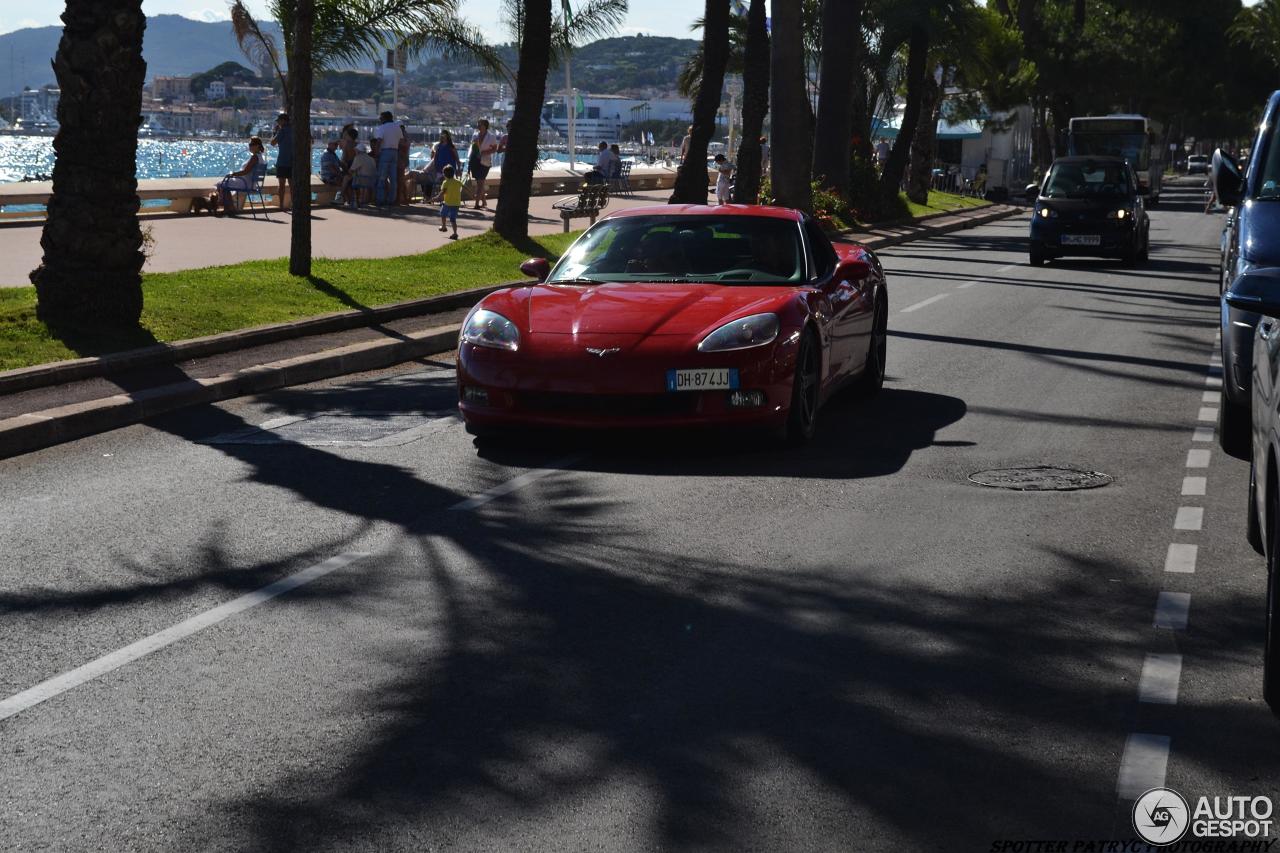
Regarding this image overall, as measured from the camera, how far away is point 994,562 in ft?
23.6

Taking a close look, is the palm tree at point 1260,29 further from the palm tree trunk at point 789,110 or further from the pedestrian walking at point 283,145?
the pedestrian walking at point 283,145

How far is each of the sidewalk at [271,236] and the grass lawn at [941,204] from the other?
1305 cm

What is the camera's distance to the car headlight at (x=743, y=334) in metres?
9.54

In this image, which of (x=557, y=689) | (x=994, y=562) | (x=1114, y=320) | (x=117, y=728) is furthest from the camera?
(x=1114, y=320)

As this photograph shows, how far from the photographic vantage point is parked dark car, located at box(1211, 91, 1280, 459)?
9.24 m

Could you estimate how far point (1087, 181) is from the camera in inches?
1069

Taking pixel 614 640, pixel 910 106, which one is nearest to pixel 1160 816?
pixel 614 640

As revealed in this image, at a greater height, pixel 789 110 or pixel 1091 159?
pixel 789 110

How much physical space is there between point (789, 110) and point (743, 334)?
74.4 feet

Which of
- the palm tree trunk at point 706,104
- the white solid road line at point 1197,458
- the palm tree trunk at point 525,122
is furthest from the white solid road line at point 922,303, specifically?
the palm tree trunk at point 706,104

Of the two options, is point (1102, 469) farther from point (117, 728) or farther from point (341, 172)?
point (341, 172)

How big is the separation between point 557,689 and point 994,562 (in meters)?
2.47

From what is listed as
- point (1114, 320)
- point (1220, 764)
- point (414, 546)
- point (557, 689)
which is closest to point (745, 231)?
point (414, 546)

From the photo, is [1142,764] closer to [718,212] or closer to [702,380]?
[702,380]
